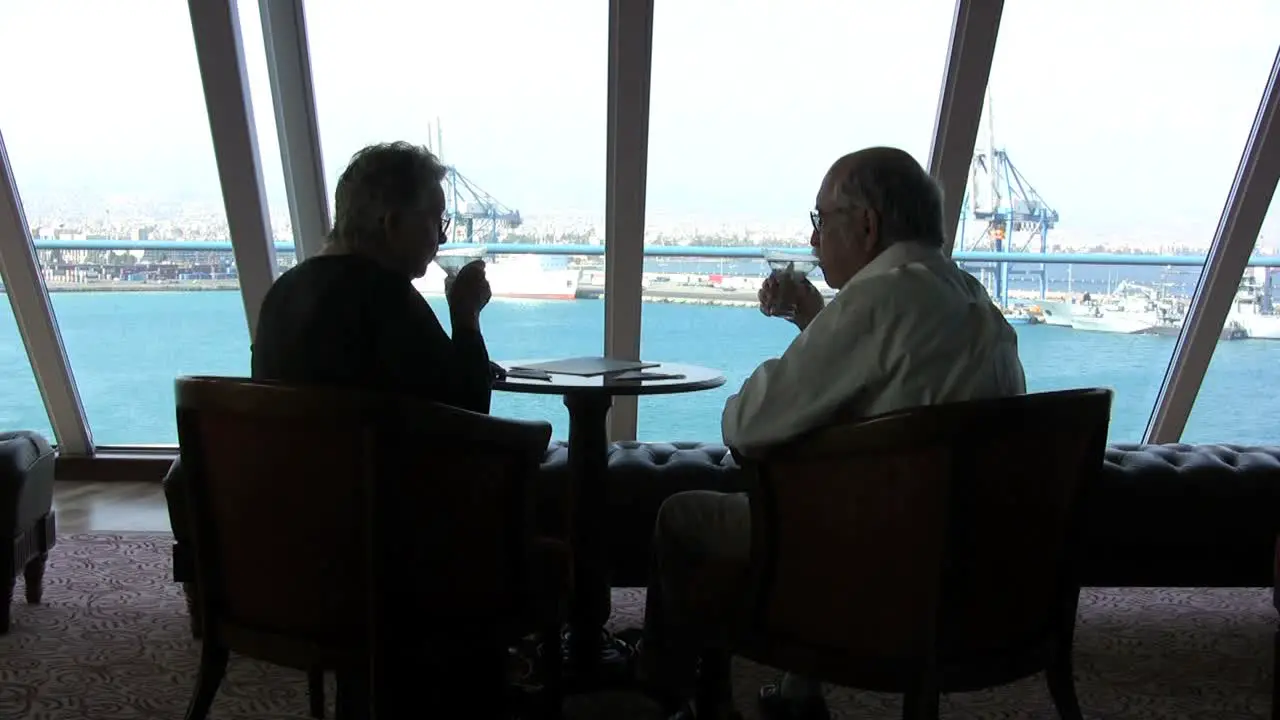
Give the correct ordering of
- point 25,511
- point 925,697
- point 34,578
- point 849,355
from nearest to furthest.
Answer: point 925,697 → point 849,355 → point 25,511 → point 34,578

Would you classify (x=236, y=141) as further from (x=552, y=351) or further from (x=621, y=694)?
(x=621, y=694)

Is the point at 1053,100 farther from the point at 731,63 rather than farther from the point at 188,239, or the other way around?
the point at 188,239

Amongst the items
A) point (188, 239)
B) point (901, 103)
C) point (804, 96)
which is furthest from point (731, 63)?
point (188, 239)

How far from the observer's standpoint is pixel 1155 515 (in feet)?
9.39

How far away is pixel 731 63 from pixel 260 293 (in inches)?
87.6

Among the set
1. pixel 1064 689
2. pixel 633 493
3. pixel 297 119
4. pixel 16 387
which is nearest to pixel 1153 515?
pixel 1064 689

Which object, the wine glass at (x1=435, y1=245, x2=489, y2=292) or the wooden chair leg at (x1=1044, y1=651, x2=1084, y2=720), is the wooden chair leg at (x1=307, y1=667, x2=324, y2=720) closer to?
the wine glass at (x1=435, y1=245, x2=489, y2=292)

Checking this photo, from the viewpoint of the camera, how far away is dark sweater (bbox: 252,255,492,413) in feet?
5.90

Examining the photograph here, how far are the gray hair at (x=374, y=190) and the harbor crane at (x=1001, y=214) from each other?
8.95ft

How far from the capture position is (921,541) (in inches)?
60.8

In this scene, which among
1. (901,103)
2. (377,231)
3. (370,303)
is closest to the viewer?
(370,303)

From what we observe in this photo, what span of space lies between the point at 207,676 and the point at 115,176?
3473 mm

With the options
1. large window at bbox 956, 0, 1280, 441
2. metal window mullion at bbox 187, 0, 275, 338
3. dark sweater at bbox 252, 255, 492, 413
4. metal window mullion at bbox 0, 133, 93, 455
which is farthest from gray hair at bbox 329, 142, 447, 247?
metal window mullion at bbox 0, 133, 93, 455

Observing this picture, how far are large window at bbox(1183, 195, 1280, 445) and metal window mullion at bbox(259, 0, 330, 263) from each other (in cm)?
385
